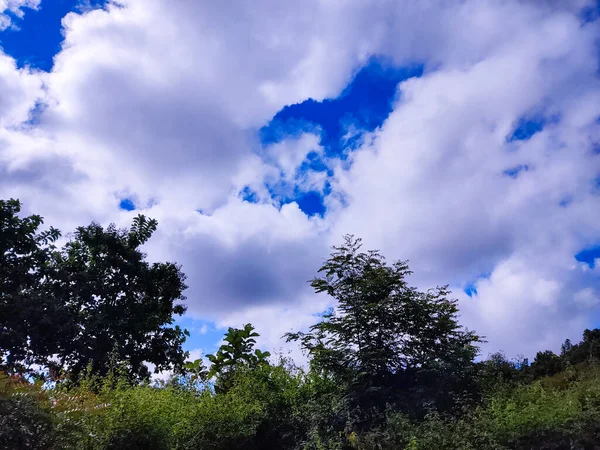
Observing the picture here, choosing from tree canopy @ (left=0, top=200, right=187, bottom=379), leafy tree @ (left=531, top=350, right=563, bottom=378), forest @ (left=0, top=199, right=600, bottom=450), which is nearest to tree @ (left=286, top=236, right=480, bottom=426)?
forest @ (left=0, top=199, right=600, bottom=450)

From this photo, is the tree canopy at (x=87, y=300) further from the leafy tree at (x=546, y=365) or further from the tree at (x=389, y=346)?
the leafy tree at (x=546, y=365)

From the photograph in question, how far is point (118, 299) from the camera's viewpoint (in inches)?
790

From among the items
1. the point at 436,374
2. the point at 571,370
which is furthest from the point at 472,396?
the point at 571,370

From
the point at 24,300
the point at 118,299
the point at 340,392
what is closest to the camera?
the point at 340,392

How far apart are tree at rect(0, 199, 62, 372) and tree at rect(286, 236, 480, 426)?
10.8 m

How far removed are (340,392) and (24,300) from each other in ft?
40.0

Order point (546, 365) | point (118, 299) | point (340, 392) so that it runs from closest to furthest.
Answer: point (340, 392)
point (546, 365)
point (118, 299)

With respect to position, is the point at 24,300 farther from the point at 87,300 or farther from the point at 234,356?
the point at 234,356

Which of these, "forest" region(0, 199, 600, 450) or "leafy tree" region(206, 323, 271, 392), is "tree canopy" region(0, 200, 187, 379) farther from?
"leafy tree" region(206, 323, 271, 392)

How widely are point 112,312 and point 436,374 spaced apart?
14.0m

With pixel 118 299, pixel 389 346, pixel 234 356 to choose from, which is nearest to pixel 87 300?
pixel 118 299

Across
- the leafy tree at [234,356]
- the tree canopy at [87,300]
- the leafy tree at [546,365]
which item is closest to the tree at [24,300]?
the tree canopy at [87,300]

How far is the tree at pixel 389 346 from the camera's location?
9.52m

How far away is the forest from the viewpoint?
7281 millimetres
